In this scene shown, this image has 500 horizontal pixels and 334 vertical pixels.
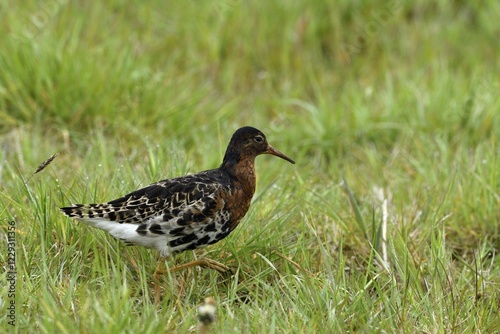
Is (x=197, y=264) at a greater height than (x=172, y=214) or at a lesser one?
lesser

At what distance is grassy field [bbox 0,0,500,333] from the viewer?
4.15 m

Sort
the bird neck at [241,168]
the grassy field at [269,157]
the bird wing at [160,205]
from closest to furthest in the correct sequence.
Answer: the grassy field at [269,157]
the bird wing at [160,205]
the bird neck at [241,168]

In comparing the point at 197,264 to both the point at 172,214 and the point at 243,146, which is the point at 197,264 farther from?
the point at 243,146

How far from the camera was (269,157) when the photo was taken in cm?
682

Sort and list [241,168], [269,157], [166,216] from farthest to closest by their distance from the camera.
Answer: [269,157] < [241,168] < [166,216]

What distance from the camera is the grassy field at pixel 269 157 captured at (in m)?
4.15

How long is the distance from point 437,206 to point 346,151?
5.08ft

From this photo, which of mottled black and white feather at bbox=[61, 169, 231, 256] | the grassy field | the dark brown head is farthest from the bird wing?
the dark brown head

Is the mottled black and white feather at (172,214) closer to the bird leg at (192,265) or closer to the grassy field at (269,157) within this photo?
the bird leg at (192,265)

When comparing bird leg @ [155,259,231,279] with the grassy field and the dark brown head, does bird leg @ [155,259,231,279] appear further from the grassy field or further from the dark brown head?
the dark brown head

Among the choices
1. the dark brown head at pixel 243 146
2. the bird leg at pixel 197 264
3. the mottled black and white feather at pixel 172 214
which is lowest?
the bird leg at pixel 197 264

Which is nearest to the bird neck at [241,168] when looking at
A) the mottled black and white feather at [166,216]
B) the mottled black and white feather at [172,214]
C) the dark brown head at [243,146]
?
the dark brown head at [243,146]

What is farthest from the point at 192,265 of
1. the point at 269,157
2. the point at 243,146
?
the point at 269,157

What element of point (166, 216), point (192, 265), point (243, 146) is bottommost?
point (192, 265)
